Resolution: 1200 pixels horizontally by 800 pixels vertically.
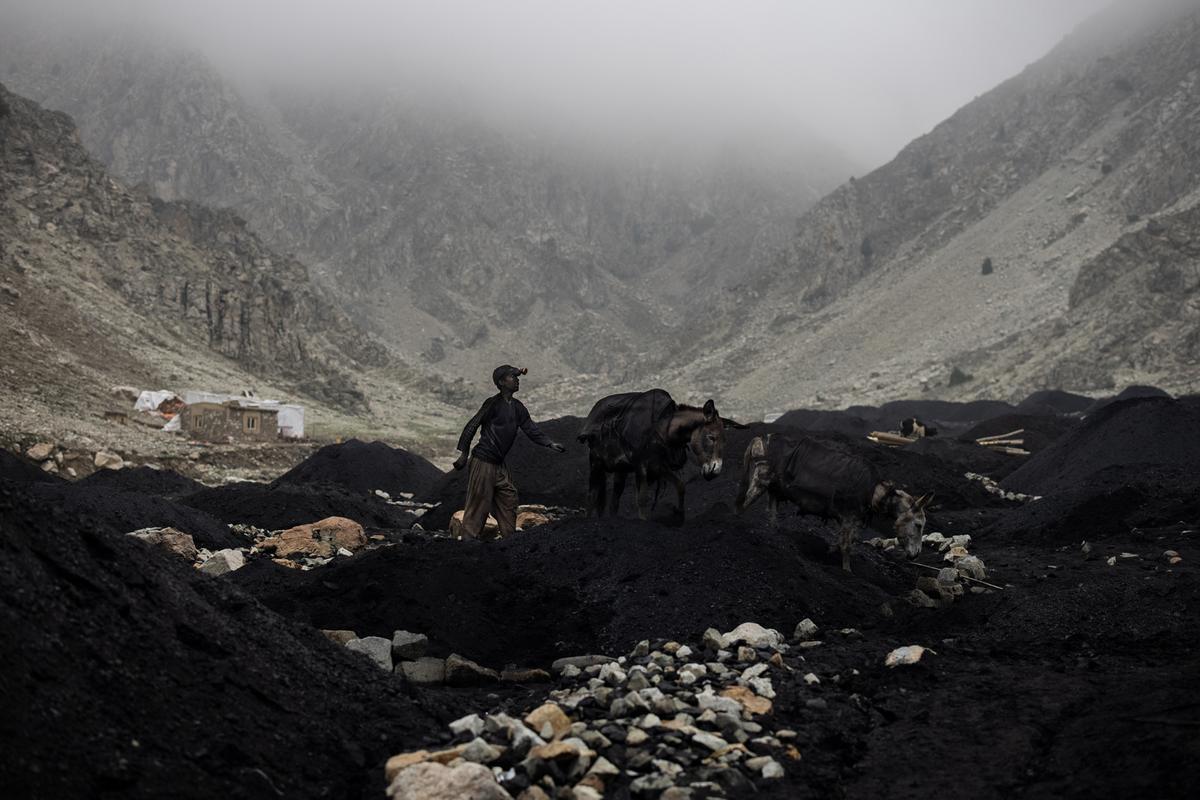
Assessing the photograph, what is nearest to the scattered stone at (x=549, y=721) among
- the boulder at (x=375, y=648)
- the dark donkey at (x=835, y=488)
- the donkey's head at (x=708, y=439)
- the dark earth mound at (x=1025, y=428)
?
the boulder at (x=375, y=648)

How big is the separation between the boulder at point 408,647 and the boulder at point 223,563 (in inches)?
185

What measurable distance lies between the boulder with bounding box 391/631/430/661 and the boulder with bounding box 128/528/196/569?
635 cm

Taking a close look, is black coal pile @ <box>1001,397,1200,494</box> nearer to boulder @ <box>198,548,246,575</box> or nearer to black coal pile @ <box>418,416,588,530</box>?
black coal pile @ <box>418,416,588,530</box>

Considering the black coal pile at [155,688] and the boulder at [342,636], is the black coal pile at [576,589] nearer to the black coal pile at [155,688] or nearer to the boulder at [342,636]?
the boulder at [342,636]

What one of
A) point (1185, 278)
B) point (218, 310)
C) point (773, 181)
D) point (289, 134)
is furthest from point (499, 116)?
point (1185, 278)

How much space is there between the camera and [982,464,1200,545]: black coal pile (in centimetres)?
1533

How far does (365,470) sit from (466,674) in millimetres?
20670

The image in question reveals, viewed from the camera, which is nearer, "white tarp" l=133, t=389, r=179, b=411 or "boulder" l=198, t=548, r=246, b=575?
"boulder" l=198, t=548, r=246, b=575

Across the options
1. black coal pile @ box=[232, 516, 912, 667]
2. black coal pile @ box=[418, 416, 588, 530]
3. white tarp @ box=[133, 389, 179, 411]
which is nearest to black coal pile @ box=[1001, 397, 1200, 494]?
black coal pile @ box=[418, 416, 588, 530]

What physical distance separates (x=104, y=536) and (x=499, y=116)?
508 feet

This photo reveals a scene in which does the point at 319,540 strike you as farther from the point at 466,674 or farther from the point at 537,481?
the point at 537,481

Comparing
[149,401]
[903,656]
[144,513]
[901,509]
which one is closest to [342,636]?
[903,656]

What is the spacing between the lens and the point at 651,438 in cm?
1201

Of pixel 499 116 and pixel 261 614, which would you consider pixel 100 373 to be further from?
pixel 499 116
